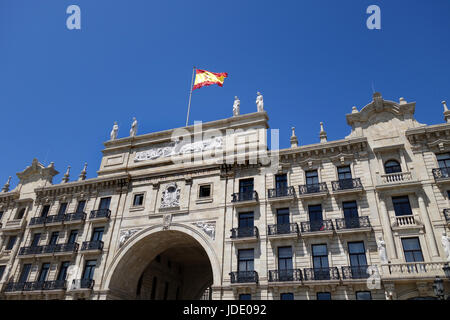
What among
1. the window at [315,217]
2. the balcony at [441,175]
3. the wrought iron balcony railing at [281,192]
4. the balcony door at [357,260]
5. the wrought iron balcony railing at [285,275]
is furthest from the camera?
→ the wrought iron balcony railing at [281,192]

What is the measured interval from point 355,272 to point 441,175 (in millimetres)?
9476

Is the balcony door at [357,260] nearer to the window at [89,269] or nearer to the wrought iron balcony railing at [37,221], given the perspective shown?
the window at [89,269]

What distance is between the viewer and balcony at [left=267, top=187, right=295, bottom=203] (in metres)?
27.4

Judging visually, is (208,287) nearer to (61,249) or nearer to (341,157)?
(61,249)

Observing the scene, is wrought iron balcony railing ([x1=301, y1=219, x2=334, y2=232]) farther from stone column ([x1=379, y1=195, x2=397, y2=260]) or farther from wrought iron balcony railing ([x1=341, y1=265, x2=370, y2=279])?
stone column ([x1=379, y1=195, x2=397, y2=260])

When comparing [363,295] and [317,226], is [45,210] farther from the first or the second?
[363,295]

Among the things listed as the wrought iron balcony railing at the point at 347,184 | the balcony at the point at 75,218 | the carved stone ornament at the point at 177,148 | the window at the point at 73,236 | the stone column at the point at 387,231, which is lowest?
the stone column at the point at 387,231

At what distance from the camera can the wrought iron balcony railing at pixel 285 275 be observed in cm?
2409

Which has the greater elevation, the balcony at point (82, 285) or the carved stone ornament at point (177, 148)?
the carved stone ornament at point (177, 148)

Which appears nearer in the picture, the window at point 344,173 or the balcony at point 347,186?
the balcony at point 347,186

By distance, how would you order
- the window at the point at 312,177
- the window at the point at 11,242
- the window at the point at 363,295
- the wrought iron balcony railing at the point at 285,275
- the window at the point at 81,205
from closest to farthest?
the window at the point at 363,295
the wrought iron balcony railing at the point at 285,275
the window at the point at 312,177
the window at the point at 81,205
the window at the point at 11,242

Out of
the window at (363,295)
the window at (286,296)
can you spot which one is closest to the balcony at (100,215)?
the window at (286,296)

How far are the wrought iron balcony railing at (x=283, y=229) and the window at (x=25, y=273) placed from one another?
24718mm

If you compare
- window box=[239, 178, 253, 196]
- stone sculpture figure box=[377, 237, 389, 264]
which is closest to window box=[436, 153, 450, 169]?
stone sculpture figure box=[377, 237, 389, 264]
